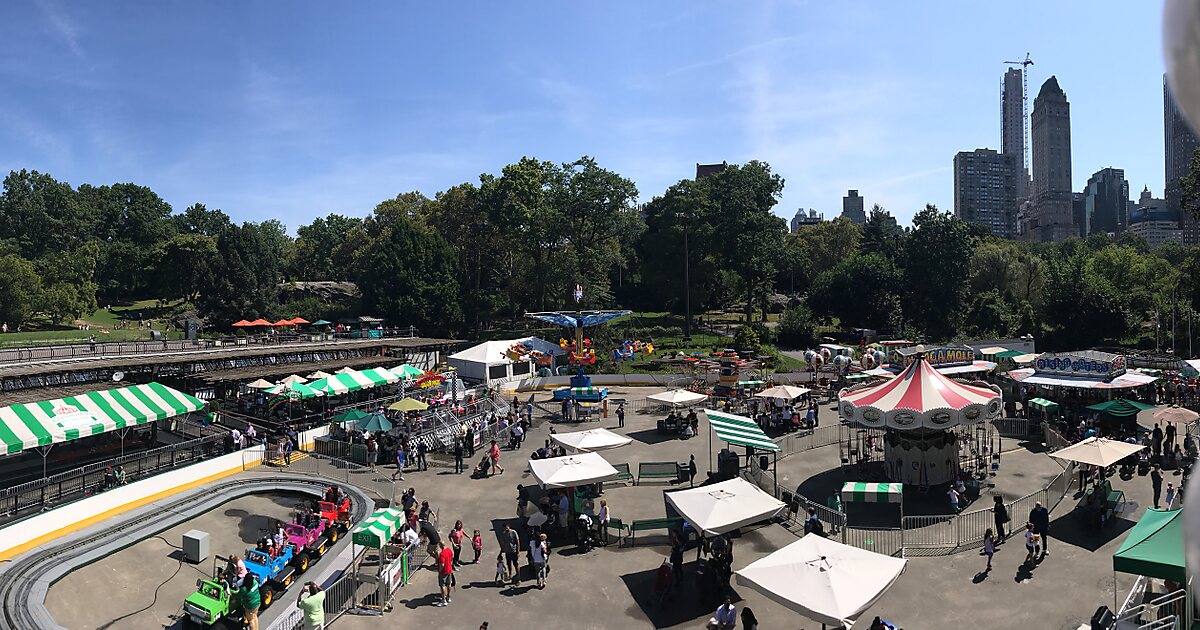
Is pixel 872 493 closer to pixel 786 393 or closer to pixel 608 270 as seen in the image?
pixel 786 393

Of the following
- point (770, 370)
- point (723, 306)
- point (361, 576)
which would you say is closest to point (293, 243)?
point (723, 306)

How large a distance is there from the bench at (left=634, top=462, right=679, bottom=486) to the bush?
146 ft

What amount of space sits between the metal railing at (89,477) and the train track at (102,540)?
1333mm

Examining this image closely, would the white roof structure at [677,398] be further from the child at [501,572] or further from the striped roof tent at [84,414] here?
the striped roof tent at [84,414]

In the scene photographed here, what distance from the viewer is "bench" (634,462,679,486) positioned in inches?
918

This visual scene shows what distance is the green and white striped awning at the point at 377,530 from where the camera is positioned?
51.9ft

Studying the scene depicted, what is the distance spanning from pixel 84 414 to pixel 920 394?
2626 cm

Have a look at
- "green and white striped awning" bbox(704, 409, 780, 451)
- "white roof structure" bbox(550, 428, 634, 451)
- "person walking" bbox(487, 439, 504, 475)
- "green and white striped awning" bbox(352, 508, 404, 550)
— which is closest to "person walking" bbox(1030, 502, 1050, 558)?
"green and white striped awning" bbox(704, 409, 780, 451)

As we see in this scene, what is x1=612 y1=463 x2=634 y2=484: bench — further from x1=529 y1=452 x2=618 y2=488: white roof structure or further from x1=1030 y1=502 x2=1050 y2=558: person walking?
x1=1030 y1=502 x2=1050 y2=558: person walking

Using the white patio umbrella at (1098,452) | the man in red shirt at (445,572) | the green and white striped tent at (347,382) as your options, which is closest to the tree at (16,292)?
the green and white striped tent at (347,382)

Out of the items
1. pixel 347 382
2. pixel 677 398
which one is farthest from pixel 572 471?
pixel 347 382

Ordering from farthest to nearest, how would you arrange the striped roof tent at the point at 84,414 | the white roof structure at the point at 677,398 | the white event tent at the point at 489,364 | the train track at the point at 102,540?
the white event tent at the point at 489,364, the white roof structure at the point at 677,398, the striped roof tent at the point at 84,414, the train track at the point at 102,540

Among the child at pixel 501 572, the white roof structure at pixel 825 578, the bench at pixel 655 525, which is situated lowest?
the child at pixel 501 572

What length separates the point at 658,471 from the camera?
23531 millimetres
